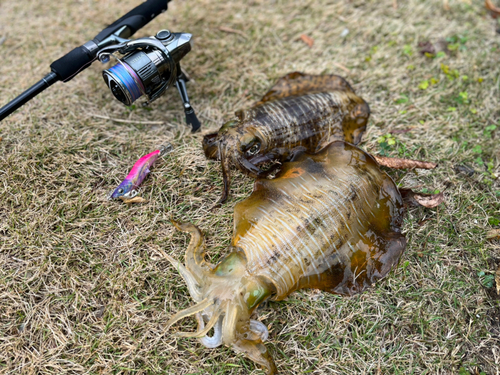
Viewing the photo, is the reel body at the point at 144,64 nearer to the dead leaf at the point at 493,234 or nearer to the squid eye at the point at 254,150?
the squid eye at the point at 254,150

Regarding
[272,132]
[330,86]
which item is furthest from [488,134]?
[272,132]

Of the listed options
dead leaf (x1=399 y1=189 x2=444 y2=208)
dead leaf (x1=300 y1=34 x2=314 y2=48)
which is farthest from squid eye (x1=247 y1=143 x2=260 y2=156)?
dead leaf (x1=300 y1=34 x2=314 y2=48)

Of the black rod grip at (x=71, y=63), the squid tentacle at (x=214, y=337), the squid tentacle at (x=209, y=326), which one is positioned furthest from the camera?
the black rod grip at (x=71, y=63)

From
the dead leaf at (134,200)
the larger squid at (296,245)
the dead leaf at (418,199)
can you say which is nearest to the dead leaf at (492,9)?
the dead leaf at (418,199)

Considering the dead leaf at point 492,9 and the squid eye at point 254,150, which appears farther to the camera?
the dead leaf at point 492,9

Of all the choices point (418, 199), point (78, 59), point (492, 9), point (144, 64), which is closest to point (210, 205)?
point (144, 64)

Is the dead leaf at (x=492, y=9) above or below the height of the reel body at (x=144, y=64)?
below

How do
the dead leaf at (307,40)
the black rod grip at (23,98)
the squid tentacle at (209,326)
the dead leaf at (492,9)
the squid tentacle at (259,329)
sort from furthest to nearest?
the dead leaf at (492,9), the dead leaf at (307,40), the black rod grip at (23,98), the squid tentacle at (259,329), the squid tentacle at (209,326)

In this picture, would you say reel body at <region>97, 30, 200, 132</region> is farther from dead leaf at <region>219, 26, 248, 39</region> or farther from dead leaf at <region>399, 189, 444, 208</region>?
dead leaf at <region>399, 189, 444, 208</region>
